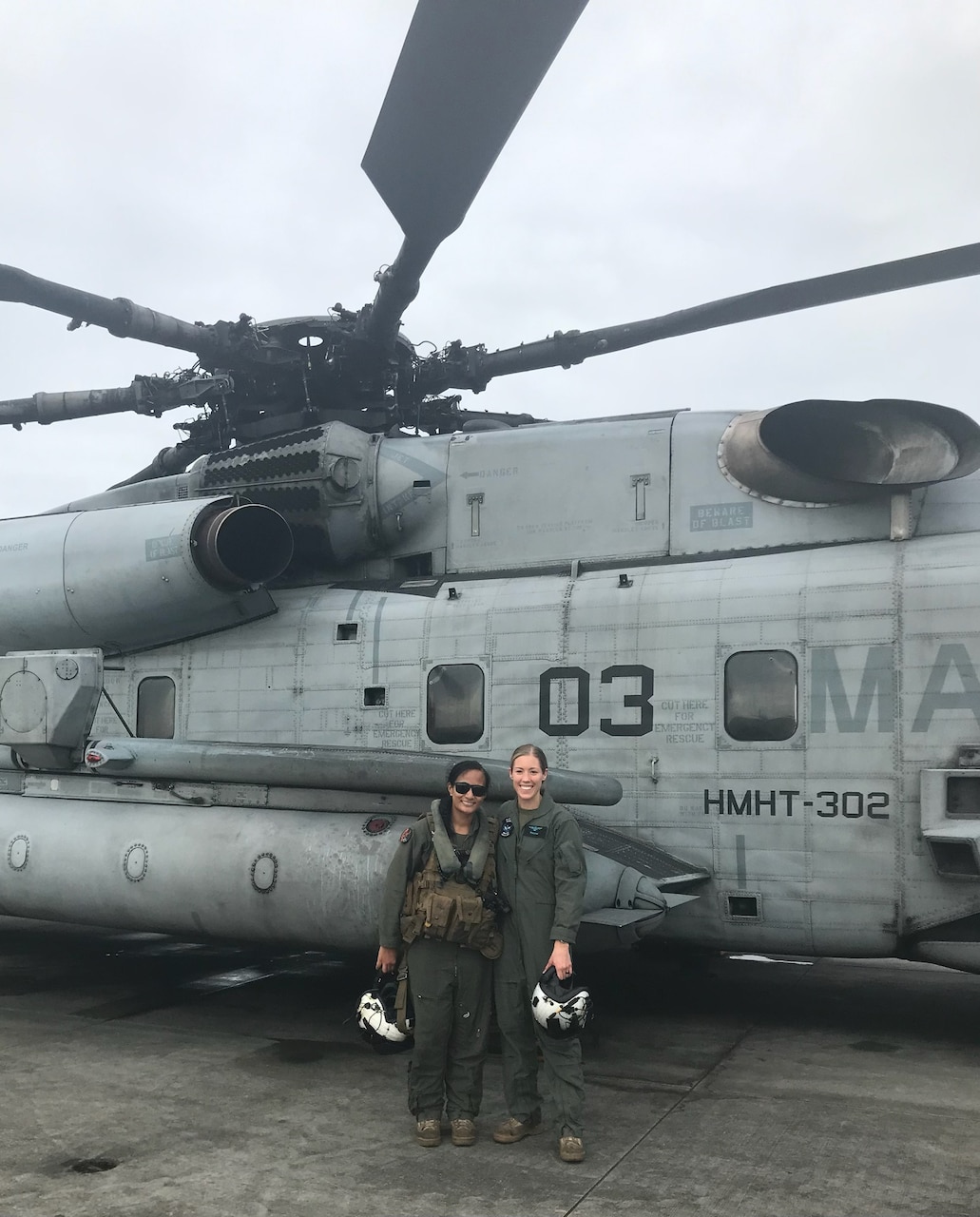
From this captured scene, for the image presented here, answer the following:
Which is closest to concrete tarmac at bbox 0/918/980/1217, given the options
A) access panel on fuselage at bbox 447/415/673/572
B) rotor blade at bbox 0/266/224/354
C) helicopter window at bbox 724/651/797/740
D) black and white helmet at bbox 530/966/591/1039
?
black and white helmet at bbox 530/966/591/1039

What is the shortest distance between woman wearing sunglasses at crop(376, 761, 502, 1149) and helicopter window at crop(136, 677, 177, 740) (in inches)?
178

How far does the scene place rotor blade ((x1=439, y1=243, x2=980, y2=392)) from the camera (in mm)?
6180

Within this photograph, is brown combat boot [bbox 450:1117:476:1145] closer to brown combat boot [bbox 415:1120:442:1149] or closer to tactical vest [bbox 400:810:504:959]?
brown combat boot [bbox 415:1120:442:1149]

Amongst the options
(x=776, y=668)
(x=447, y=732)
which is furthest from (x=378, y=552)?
(x=776, y=668)

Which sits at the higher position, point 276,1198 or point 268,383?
point 268,383

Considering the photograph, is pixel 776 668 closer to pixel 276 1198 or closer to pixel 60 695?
pixel 276 1198

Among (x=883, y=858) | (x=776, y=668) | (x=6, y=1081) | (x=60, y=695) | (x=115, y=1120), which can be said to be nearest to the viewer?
(x=115, y=1120)

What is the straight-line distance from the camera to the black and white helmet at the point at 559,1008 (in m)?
4.46

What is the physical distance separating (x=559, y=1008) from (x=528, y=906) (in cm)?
48

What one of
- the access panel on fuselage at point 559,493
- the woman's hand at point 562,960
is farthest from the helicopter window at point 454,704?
the woman's hand at point 562,960

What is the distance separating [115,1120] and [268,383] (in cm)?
570

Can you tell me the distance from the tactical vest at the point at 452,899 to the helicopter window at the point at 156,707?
4.57 metres

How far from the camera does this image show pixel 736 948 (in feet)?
22.9

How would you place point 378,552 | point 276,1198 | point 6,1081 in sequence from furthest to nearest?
point 378,552
point 6,1081
point 276,1198
